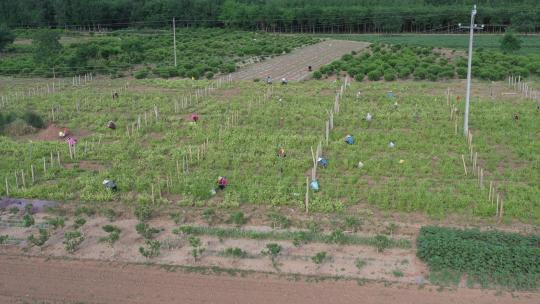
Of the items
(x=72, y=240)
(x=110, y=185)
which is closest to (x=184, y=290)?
(x=72, y=240)

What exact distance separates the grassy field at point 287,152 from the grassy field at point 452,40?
3223cm

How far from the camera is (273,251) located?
12188 mm

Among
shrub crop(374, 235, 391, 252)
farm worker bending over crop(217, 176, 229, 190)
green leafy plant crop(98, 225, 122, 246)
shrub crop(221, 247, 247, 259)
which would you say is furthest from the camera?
farm worker bending over crop(217, 176, 229, 190)

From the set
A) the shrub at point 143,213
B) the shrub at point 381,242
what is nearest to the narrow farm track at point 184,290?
the shrub at point 381,242

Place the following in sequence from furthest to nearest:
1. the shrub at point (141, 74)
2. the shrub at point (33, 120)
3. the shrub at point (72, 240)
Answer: the shrub at point (141, 74)
the shrub at point (33, 120)
the shrub at point (72, 240)

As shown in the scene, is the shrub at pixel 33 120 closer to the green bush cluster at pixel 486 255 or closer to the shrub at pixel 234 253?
the shrub at pixel 234 253

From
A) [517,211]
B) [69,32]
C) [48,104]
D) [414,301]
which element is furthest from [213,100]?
[69,32]

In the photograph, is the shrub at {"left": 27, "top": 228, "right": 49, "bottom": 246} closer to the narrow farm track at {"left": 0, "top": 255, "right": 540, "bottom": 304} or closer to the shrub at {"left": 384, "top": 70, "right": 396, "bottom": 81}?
the narrow farm track at {"left": 0, "top": 255, "right": 540, "bottom": 304}

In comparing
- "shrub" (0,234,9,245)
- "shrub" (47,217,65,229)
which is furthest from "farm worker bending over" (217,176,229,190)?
"shrub" (0,234,9,245)

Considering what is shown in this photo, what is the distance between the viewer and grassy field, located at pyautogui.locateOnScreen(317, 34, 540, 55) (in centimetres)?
5851

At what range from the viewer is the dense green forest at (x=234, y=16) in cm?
8294

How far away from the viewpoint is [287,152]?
19.9 metres

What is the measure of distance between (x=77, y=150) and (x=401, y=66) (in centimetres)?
2507

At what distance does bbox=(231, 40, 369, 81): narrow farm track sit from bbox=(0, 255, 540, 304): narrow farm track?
27267mm
